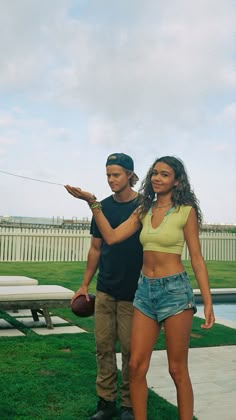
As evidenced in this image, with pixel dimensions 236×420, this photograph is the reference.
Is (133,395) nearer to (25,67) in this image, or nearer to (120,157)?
(120,157)

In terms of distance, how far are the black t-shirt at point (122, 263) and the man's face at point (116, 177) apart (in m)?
0.15

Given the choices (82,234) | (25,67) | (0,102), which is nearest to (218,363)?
(0,102)

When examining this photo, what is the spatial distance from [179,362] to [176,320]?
0.78 feet

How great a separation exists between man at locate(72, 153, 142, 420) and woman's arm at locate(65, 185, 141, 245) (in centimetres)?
25

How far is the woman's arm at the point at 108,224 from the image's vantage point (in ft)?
9.72

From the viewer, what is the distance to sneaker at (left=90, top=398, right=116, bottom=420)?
10.7ft

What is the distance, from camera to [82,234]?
19312 millimetres

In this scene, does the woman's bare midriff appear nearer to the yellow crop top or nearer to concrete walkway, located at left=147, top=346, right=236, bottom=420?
the yellow crop top

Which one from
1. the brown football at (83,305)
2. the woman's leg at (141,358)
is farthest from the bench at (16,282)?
the woman's leg at (141,358)

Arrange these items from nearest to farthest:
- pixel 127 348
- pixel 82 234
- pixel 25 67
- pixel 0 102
A: pixel 127 348 → pixel 0 102 → pixel 25 67 → pixel 82 234

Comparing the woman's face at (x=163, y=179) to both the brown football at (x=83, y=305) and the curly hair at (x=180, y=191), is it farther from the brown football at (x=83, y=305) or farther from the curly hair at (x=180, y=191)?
the brown football at (x=83, y=305)

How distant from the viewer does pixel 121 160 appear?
10.7 feet

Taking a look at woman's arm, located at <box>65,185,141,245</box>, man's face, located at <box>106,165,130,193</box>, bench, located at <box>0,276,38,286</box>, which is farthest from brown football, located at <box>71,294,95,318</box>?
bench, located at <box>0,276,38,286</box>

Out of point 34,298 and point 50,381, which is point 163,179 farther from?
point 34,298
